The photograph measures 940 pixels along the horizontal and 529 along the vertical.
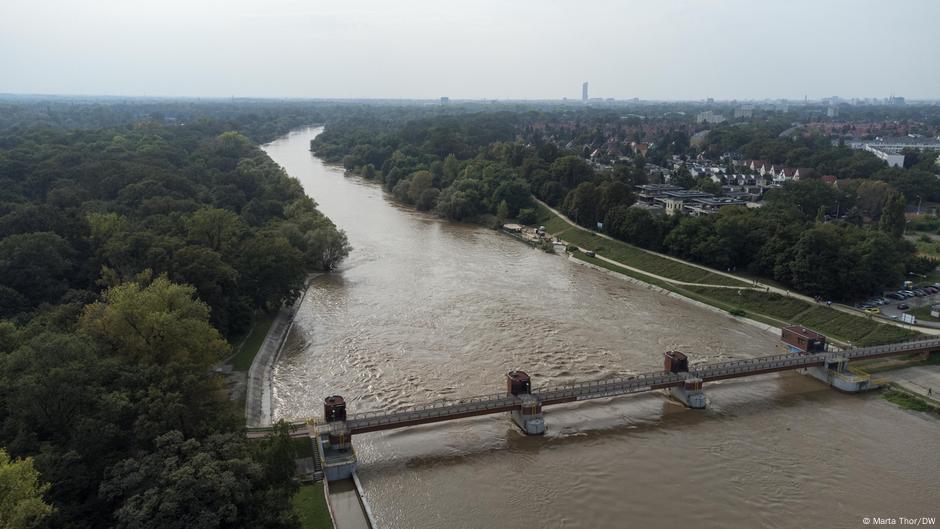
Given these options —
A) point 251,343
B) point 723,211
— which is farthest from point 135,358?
point 723,211

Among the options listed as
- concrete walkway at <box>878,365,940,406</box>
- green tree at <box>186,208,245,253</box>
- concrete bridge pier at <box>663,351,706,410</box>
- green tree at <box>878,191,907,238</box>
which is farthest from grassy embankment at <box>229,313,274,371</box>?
green tree at <box>878,191,907,238</box>

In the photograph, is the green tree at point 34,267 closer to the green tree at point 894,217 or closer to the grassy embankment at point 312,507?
the grassy embankment at point 312,507

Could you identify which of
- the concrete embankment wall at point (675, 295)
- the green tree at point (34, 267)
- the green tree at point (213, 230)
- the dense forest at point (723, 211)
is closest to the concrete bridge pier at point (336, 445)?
the green tree at point (34, 267)

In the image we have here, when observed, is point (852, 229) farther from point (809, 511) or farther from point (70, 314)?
point (70, 314)

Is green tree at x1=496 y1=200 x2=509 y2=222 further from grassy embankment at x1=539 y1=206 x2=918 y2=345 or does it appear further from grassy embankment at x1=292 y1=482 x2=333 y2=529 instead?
grassy embankment at x1=292 y1=482 x2=333 y2=529

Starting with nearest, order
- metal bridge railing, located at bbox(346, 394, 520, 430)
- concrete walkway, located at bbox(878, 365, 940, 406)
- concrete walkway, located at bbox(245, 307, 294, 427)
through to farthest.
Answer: metal bridge railing, located at bbox(346, 394, 520, 430), concrete walkway, located at bbox(245, 307, 294, 427), concrete walkway, located at bbox(878, 365, 940, 406)
